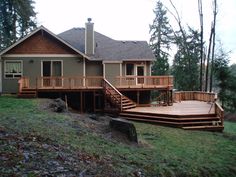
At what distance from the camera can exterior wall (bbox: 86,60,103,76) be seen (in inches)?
947

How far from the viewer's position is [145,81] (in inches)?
891

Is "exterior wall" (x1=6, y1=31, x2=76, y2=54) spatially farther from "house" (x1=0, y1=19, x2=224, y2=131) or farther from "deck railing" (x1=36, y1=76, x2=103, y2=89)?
"deck railing" (x1=36, y1=76, x2=103, y2=89)

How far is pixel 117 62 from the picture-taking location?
23875 millimetres

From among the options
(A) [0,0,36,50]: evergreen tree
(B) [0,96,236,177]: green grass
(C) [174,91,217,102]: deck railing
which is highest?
(A) [0,0,36,50]: evergreen tree

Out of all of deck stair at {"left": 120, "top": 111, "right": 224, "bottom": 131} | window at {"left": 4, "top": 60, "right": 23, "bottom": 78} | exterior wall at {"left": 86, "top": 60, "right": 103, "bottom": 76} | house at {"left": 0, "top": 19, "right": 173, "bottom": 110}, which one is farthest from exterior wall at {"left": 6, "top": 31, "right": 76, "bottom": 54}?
deck stair at {"left": 120, "top": 111, "right": 224, "bottom": 131}

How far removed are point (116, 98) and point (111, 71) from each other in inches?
196

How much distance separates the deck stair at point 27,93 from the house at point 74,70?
0.14 metres

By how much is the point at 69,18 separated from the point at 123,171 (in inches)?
1717

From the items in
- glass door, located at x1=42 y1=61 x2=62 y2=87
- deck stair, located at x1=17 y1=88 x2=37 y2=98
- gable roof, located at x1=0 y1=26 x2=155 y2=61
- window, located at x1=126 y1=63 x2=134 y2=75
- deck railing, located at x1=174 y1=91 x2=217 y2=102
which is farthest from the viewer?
deck railing, located at x1=174 y1=91 x2=217 y2=102

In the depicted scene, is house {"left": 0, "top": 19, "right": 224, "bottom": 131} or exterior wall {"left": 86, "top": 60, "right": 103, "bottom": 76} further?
exterior wall {"left": 86, "top": 60, "right": 103, "bottom": 76}

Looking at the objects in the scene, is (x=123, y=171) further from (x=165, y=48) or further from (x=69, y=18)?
(x=69, y=18)

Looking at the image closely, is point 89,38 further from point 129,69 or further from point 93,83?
point 129,69

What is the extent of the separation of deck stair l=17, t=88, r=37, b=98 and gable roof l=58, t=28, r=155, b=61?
5335 mm

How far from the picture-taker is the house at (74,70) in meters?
21.8
